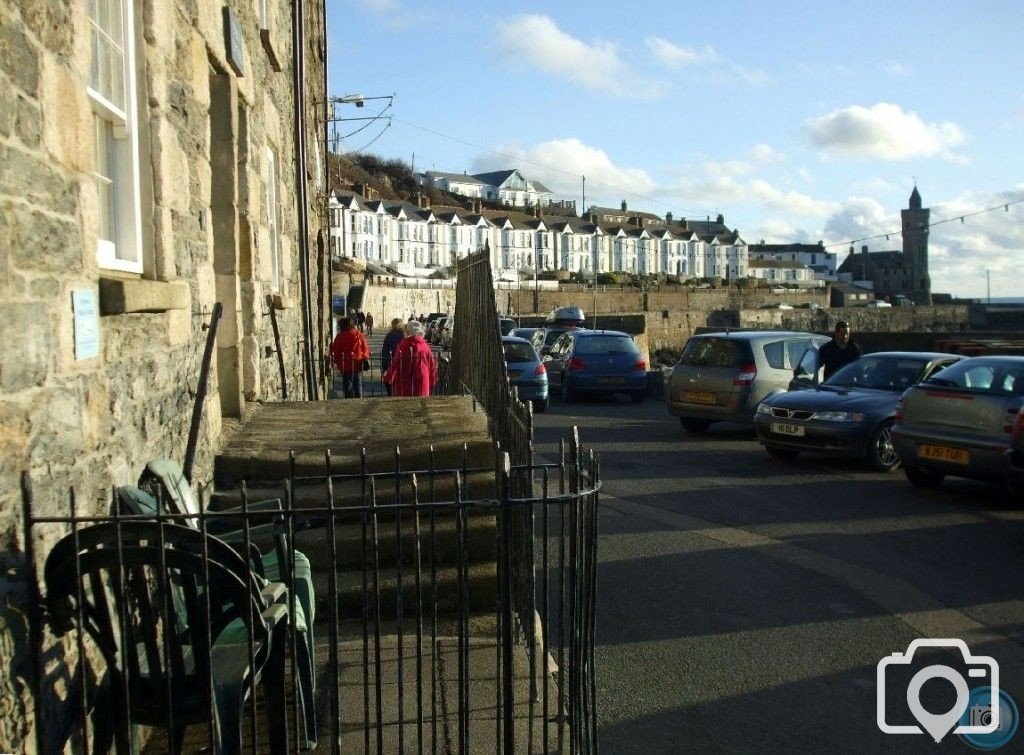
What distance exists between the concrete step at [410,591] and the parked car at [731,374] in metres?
9.30

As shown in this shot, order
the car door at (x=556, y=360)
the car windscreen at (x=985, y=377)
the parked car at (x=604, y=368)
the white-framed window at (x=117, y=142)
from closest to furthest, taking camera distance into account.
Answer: the white-framed window at (x=117, y=142), the car windscreen at (x=985, y=377), the parked car at (x=604, y=368), the car door at (x=556, y=360)

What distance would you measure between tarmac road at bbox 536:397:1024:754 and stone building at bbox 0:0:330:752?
2584mm

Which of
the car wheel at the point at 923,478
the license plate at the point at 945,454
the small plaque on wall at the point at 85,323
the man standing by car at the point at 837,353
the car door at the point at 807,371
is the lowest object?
the car wheel at the point at 923,478

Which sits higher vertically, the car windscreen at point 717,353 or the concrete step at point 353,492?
the car windscreen at point 717,353

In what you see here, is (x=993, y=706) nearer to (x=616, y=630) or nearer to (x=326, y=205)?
(x=616, y=630)

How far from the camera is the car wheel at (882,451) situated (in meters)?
11.8

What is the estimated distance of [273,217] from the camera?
10.2 metres

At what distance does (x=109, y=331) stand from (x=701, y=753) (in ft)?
10.1

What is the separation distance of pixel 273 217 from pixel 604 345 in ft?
38.5

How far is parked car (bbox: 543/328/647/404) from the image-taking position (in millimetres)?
20406

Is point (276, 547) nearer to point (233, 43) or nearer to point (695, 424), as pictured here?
point (233, 43)

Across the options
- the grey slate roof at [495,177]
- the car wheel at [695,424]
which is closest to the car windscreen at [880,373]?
the car wheel at [695,424]

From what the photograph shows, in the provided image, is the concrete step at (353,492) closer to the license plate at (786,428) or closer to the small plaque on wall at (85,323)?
the small plaque on wall at (85,323)

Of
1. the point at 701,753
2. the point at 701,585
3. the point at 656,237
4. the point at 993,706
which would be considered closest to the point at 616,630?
the point at 701,585
